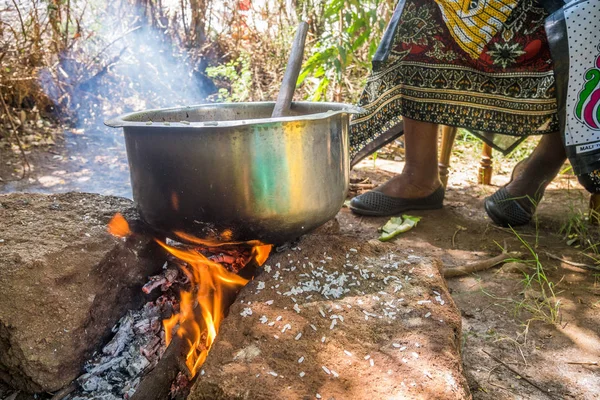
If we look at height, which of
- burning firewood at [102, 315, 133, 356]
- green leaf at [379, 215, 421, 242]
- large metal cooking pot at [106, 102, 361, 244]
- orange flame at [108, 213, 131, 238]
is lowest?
green leaf at [379, 215, 421, 242]

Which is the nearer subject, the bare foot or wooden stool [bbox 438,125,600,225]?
wooden stool [bbox 438,125,600,225]

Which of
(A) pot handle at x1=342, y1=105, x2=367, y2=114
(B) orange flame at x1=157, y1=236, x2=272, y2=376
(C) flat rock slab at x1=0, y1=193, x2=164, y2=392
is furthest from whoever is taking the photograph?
(A) pot handle at x1=342, y1=105, x2=367, y2=114

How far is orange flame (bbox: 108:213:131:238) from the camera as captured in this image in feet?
5.12

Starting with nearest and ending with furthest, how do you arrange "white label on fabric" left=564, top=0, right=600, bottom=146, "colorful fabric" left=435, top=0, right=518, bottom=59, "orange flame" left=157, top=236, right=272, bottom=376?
"orange flame" left=157, top=236, right=272, bottom=376, "white label on fabric" left=564, top=0, right=600, bottom=146, "colorful fabric" left=435, top=0, right=518, bottom=59

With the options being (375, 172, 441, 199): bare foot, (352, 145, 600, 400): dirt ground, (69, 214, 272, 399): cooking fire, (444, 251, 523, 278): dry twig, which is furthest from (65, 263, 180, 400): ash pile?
(375, 172, 441, 199): bare foot

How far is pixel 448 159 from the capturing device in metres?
3.20

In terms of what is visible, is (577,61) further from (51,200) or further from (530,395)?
(51,200)

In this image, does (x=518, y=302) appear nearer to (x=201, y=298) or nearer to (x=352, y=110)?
(x=352, y=110)

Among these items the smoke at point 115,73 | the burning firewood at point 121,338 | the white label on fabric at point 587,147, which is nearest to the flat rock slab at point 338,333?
the burning firewood at point 121,338

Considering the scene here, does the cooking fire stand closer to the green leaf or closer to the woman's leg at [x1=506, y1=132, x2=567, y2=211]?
the green leaf

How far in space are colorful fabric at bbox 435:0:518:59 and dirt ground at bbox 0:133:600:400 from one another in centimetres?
98

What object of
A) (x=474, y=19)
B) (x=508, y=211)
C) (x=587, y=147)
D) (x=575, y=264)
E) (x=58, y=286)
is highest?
(x=474, y=19)

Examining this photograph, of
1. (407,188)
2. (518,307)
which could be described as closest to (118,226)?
(518,307)

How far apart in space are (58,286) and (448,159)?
255 cm
